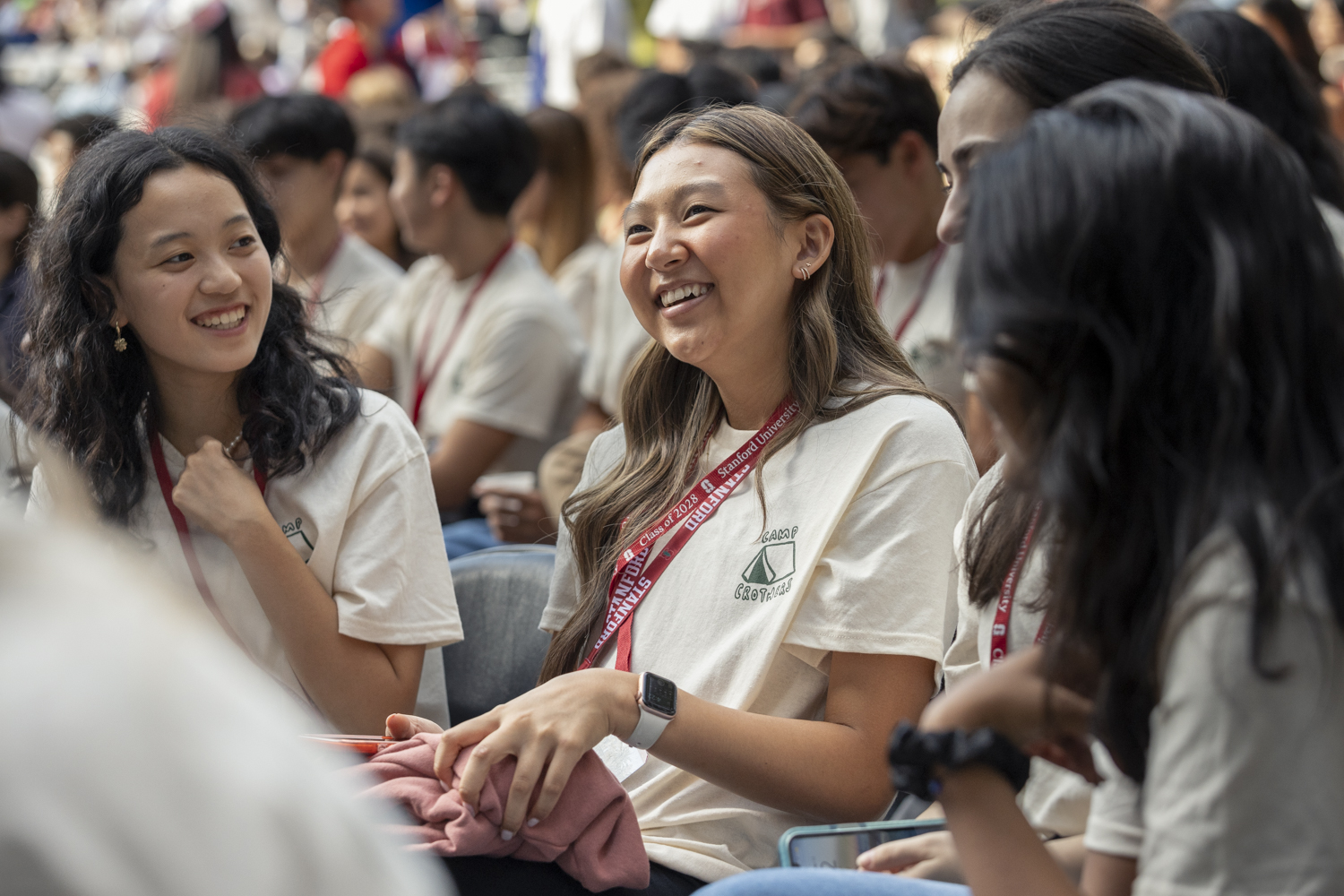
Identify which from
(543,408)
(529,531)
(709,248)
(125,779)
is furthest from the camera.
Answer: (543,408)

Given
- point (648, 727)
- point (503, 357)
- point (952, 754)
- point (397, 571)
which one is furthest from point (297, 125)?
point (952, 754)

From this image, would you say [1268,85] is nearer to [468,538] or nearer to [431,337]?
[468,538]

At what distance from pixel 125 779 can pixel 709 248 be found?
1.37 metres

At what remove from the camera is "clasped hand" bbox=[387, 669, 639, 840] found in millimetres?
1482

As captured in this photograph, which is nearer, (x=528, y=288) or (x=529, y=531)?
(x=529, y=531)

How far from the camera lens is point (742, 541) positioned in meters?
1.81

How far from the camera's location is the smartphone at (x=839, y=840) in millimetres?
1405

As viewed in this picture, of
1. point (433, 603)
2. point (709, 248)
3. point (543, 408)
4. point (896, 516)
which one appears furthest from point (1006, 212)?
point (543, 408)

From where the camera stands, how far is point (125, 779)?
62 centimetres

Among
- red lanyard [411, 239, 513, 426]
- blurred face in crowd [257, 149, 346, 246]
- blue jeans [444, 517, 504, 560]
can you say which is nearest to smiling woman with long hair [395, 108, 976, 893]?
blue jeans [444, 517, 504, 560]

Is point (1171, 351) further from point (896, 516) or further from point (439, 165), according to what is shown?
point (439, 165)

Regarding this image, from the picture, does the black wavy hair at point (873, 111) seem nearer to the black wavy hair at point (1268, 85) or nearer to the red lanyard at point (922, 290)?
the red lanyard at point (922, 290)

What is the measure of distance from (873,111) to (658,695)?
1.96 meters

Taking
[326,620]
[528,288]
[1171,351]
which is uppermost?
[1171,351]
